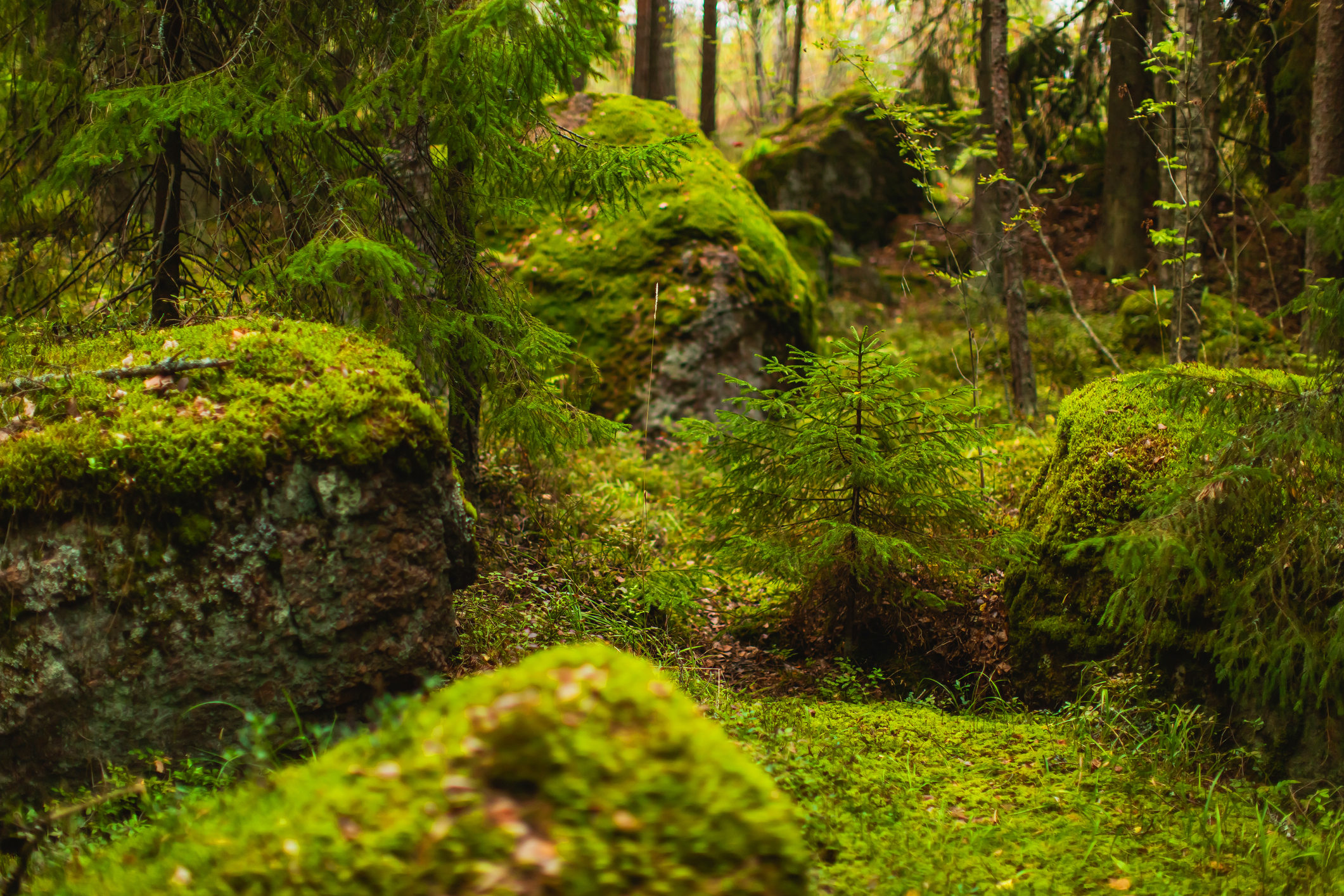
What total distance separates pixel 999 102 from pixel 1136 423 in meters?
5.75

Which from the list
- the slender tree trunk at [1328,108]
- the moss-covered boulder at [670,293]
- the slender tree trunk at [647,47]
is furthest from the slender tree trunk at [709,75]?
the slender tree trunk at [1328,108]

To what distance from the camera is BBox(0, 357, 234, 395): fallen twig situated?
3348mm

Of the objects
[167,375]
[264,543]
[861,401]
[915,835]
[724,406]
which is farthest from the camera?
[724,406]

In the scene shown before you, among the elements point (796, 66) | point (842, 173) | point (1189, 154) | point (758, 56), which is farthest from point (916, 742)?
point (758, 56)

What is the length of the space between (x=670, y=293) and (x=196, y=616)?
20.2 feet

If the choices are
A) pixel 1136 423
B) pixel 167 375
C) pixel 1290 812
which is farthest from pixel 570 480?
pixel 1290 812

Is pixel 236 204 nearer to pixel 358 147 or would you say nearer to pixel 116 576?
pixel 358 147

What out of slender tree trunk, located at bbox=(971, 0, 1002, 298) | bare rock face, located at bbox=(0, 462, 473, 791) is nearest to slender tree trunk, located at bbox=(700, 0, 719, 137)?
slender tree trunk, located at bbox=(971, 0, 1002, 298)

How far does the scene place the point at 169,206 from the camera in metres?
4.23

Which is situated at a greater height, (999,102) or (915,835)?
(999,102)

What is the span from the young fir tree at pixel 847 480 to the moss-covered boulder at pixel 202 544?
1.92m

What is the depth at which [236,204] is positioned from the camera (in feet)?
14.1

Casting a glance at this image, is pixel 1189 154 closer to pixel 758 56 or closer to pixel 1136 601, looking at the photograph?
pixel 1136 601

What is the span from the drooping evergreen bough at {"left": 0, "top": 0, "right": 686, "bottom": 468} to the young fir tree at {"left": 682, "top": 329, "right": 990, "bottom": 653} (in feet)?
3.48
